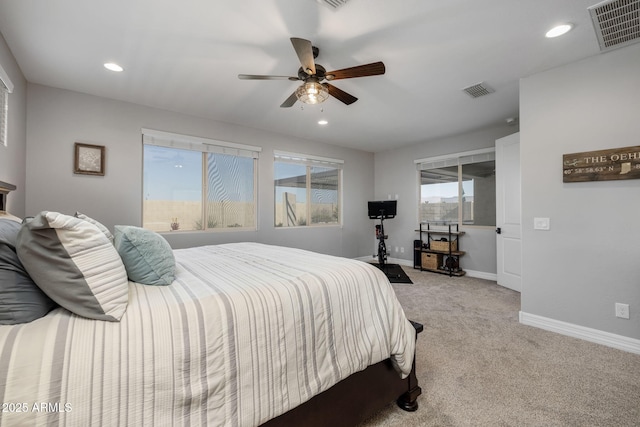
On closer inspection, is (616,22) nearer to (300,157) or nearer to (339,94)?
(339,94)

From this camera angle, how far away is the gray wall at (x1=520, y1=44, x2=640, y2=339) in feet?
7.38

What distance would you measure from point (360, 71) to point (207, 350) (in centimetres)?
213

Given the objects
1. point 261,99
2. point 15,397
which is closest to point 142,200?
point 261,99

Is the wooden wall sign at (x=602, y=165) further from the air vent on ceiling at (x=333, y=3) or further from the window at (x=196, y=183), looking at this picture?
the window at (x=196, y=183)

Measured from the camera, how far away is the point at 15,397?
691 millimetres

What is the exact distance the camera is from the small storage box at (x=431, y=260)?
16.3ft

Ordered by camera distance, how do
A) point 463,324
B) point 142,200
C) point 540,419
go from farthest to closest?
point 142,200 → point 463,324 → point 540,419

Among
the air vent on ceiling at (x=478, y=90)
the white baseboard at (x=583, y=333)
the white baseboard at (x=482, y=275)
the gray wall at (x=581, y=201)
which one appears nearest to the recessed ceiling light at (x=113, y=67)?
the air vent on ceiling at (x=478, y=90)

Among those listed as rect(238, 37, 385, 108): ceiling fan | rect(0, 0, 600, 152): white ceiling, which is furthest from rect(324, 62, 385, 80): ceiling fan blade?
rect(0, 0, 600, 152): white ceiling

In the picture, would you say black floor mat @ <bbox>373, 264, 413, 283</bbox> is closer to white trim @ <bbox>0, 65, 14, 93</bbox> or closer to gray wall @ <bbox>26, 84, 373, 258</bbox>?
gray wall @ <bbox>26, 84, 373, 258</bbox>

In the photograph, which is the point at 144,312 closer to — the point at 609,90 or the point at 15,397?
the point at 15,397

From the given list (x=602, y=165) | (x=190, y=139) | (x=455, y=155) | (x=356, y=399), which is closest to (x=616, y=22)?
(x=602, y=165)

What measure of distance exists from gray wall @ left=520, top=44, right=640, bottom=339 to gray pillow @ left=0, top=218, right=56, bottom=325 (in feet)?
12.0

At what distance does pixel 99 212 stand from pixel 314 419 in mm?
3437
